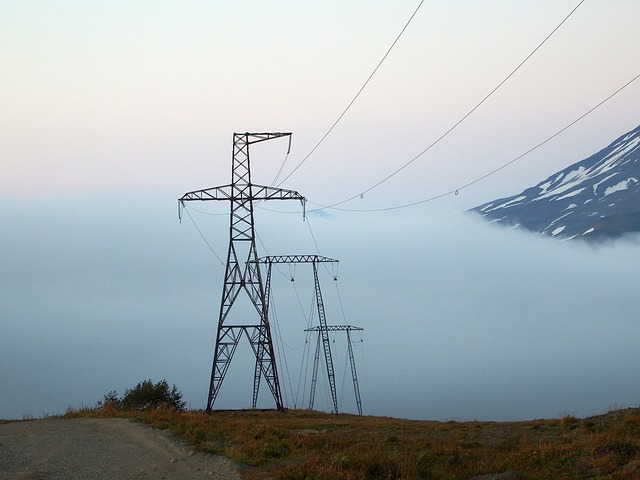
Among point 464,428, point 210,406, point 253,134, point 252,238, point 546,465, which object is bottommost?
point 546,465

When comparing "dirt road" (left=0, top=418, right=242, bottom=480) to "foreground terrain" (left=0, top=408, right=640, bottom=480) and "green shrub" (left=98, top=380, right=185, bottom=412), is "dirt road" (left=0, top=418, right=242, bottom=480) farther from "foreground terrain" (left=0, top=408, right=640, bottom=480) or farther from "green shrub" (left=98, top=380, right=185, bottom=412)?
"green shrub" (left=98, top=380, right=185, bottom=412)

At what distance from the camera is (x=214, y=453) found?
23.8 metres

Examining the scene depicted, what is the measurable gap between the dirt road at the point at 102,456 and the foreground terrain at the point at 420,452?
13 cm

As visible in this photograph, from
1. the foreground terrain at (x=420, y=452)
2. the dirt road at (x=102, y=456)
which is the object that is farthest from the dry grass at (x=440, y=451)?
the dirt road at (x=102, y=456)

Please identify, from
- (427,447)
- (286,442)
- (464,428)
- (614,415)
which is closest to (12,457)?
(286,442)

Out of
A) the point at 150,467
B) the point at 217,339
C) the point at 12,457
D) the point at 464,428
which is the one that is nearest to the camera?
the point at 150,467

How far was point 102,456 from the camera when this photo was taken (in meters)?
23.5

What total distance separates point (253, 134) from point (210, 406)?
1721 cm

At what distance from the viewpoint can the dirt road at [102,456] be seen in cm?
2080

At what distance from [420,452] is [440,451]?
1.16m

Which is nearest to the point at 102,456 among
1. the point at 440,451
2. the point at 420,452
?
the point at 420,452

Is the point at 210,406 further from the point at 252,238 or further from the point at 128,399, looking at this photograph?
the point at 252,238

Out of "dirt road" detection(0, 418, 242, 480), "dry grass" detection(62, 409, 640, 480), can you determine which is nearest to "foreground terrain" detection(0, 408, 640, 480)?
"dry grass" detection(62, 409, 640, 480)

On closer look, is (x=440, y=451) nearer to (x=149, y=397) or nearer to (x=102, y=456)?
(x=102, y=456)
